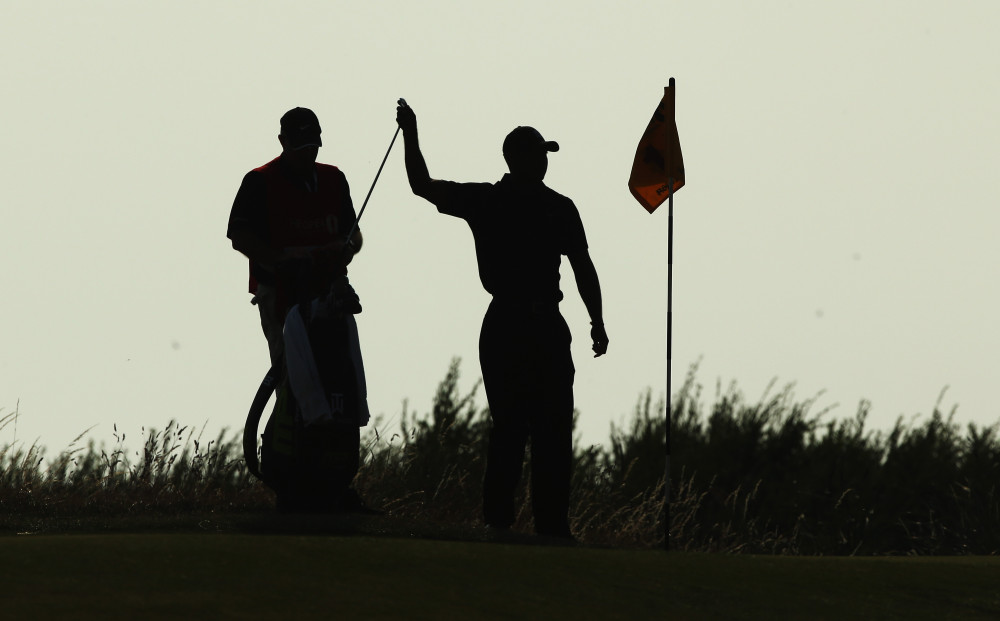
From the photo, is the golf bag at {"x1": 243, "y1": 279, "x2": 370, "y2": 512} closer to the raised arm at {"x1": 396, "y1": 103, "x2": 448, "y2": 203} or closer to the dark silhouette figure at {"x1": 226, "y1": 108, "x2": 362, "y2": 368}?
the dark silhouette figure at {"x1": 226, "y1": 108, "x2": 362, "y2": 368}

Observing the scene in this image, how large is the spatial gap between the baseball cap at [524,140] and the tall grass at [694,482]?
3249mm

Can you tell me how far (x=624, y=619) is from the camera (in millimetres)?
6316

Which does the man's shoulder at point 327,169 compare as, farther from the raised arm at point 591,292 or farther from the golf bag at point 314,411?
the raised arm at point 591,292

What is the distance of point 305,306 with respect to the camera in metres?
9.33

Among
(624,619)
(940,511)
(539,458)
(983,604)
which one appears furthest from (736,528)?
(624,619)

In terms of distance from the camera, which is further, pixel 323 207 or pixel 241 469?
pixel 241 469

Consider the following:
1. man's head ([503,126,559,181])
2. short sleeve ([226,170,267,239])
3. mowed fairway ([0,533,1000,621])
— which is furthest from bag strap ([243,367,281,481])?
mowed fairway ([0,533,1000,621])

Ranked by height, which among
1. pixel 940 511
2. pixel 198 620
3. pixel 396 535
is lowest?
pixel 198 620

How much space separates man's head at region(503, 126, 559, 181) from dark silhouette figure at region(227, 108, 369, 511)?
39.9 inches

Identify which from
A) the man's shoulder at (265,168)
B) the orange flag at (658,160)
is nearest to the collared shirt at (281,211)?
the man's shoulder at (265,168)

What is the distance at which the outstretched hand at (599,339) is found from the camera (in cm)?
989

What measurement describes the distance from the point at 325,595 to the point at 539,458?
12.0ft

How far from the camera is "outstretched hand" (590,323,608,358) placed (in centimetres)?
989

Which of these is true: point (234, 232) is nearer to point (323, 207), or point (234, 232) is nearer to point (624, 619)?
point (323, 207)
